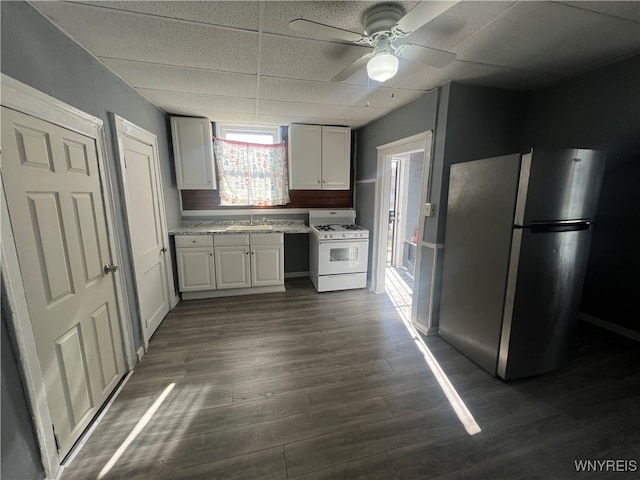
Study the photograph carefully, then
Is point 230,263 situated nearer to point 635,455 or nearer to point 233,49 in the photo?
point 233,49

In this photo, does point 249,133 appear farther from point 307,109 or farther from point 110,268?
point 110,268

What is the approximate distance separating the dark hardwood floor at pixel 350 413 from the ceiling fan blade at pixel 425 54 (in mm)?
2154

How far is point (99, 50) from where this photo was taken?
5.30ft

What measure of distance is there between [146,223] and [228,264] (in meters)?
1.13

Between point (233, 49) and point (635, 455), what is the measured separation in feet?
10.8

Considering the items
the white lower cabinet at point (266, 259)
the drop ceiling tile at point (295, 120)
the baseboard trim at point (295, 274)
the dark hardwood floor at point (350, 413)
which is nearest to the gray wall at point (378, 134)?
the drop ceiling tile at point (295, 120)

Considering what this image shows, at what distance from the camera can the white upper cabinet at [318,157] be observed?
3.52m

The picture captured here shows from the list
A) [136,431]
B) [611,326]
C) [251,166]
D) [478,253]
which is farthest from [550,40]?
[136,431]

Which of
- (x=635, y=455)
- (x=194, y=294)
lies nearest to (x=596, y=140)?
(x=635, y=455)

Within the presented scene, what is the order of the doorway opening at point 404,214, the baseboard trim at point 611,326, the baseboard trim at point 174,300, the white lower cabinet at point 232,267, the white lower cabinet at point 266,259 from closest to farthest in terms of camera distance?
the baseboard trim at point 611,326 < the baseboard trim at point 174,300 < the white lower cabinet at point 232,267 < the white lower cabinet at point 266,259 < the doorway opening at point 404,214

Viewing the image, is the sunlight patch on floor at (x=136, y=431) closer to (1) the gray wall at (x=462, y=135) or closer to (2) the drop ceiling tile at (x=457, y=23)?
(1) the gray wall at (x=462, y=135)

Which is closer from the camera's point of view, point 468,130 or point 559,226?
point 559,226

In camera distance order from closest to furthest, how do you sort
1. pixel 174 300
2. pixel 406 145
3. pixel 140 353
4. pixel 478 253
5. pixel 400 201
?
pixel 478 253
pixel 140 353
pixel 406 145
pixel 174 300
pixel 400 201

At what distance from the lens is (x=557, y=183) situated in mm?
1617
